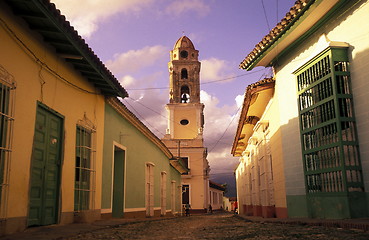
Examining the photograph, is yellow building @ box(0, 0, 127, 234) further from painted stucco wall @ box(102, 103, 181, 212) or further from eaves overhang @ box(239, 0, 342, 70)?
eaves overhang @ box(239, 0, 342, 70)

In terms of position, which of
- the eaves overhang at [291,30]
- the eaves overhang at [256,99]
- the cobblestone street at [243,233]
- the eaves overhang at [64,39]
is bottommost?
the cobblestone street at [243,233]

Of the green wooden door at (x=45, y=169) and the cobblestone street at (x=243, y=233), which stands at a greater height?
the green wooden door at (x=45, y=169)

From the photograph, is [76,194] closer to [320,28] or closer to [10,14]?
[10,14]

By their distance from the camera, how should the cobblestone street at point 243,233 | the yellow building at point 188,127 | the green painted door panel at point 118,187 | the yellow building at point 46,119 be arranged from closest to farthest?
1. the cobblestone street at point 243,233
2. the yellow building at point 46,119
3. the green painted door panel at point 118,187
4. the yellow building at point 188,127

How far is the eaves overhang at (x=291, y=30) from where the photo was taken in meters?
6.96

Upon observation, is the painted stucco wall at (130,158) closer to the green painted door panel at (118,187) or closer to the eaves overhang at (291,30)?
the green painted door panel at (118,187)

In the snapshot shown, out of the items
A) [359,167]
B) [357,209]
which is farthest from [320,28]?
[357,209]

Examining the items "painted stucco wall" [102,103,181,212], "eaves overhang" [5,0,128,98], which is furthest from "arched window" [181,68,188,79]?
"eaves overhang" [5,0,128,98]

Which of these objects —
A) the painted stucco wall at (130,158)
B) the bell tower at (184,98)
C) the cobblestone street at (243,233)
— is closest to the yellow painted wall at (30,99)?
the cobblestone street at (243,233)

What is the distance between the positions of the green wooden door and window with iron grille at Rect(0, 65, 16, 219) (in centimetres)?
82

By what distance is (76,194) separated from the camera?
27.4 ft

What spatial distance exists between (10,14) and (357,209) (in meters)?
6.14

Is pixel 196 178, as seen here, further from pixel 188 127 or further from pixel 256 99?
pixel 256 99

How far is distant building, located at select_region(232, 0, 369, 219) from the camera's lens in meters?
6.36
